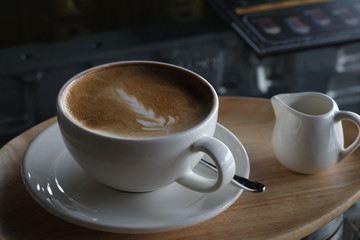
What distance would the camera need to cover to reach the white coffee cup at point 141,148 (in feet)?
1.81

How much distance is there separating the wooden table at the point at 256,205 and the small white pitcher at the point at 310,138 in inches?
0.6

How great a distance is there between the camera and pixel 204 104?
622 millimetres

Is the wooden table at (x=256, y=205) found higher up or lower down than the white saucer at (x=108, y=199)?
lower down

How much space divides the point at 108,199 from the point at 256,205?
0.16 m

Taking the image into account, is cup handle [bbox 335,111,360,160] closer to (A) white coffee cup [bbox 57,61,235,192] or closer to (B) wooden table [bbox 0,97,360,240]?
(B) wooden table [bbox 0,97,360,240]

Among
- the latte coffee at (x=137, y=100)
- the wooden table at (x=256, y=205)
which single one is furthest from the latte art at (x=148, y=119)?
the wooden table at (x=256, y=205)

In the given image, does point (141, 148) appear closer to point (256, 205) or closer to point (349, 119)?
point (256, 205)

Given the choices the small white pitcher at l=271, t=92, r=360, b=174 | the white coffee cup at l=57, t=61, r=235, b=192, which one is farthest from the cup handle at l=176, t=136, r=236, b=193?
the small white pitcher at l=271, t=92, r=360, b=174

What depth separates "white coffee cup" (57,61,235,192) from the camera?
0.55 metres

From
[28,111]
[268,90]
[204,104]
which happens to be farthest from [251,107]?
[28,111]

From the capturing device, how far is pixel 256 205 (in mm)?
619

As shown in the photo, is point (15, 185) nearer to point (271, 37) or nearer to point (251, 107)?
point (251, 107)

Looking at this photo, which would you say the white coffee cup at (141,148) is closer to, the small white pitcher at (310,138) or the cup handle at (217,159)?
the cup handle at (217,159)

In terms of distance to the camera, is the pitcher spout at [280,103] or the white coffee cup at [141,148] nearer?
the white coffee cup at [141,148]
